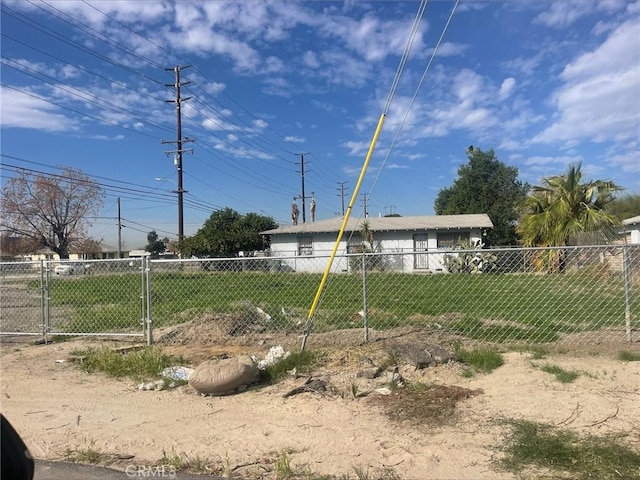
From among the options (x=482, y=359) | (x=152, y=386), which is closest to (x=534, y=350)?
(x=482, y=359)

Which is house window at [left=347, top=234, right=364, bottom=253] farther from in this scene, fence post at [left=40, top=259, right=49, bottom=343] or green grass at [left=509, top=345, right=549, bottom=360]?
green grass at [left=509, top=345, right=549, bottom=360]

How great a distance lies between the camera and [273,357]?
619 cm

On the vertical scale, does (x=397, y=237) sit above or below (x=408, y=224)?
below

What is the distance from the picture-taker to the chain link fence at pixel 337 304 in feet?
→ 24.2

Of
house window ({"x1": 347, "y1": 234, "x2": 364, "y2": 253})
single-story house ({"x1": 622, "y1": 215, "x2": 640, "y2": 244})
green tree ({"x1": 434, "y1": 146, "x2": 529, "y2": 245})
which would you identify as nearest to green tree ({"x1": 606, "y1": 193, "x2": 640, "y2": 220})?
green tree ({"x1": 434, "y1": 146, "x2": 529, "y2": 245})

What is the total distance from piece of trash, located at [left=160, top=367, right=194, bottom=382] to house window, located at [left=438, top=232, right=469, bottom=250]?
2196 centimetres

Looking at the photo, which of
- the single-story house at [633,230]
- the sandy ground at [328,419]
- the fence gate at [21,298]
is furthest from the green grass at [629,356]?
the single-story house at [633,230]

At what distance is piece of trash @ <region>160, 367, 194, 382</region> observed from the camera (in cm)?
582

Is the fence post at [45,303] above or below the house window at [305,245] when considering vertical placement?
below

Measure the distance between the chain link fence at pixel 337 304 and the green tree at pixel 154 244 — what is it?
6106 centimetres

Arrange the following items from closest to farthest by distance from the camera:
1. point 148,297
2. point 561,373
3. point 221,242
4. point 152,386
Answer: point 561,373, point 152,386, point 148,297, point 221,242

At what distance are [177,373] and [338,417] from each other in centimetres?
231

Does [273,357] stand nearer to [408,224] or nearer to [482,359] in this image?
[482,359]

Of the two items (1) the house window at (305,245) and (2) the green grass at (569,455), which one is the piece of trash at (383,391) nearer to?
(2) the green grass at (569,455)
